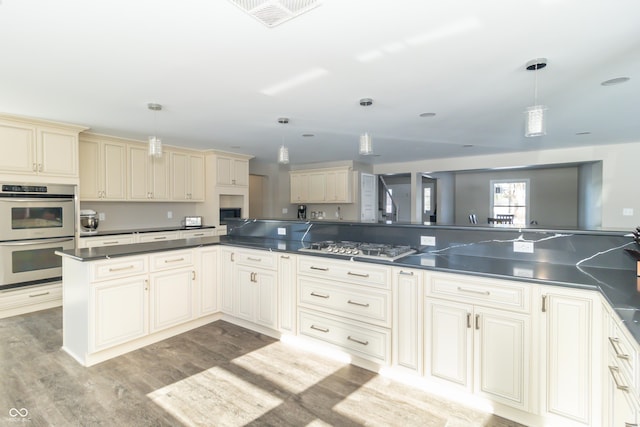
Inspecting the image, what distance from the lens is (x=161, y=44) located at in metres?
1.95

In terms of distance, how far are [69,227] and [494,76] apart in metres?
4.86

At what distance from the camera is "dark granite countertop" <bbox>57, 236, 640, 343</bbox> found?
1.44m

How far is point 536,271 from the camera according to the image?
202 cm

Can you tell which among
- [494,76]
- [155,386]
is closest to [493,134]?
[494,76]

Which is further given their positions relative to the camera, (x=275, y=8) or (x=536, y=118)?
(x=536, y=118)

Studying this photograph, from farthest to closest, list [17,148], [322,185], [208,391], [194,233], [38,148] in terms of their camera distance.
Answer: [322,185] < [194,233] < [38,148] < [17,148] < [208,391]

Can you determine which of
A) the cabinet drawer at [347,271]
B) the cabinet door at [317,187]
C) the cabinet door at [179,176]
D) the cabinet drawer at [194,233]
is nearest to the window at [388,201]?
the cabinet door at [317,187]

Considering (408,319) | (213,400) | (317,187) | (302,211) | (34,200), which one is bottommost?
(213,400)

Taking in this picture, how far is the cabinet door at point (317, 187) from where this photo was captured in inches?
277

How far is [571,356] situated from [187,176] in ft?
18.2

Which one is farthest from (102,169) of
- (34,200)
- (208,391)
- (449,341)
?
(449,341)

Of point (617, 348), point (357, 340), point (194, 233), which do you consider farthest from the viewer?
point (194, 233)

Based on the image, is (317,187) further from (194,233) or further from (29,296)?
(29,296)

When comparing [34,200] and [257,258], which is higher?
[34,200]
